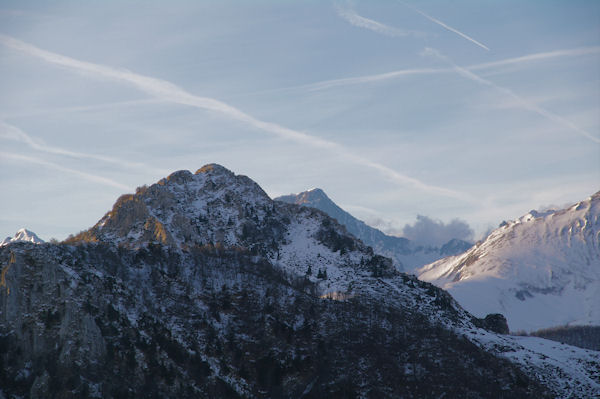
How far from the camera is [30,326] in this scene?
7594 inches

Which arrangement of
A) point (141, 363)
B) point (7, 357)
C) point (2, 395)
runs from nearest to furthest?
point (2, 395) < point (7, 357) < point (141, 363)

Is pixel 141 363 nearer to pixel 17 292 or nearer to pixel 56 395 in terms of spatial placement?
pixel 56 395

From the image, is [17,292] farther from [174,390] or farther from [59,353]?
[174,390]

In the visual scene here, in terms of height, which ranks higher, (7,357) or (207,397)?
(7,357)

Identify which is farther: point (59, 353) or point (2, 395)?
point (59, 353)

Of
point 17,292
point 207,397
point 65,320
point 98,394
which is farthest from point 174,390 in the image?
point 17,292

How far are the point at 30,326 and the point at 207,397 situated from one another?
180ft

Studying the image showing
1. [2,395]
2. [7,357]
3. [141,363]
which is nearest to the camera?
[2,395]

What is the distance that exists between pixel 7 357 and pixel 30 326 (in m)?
11.1

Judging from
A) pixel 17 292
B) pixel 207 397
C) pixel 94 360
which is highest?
pixel 17 292

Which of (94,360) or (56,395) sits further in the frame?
(94,360)

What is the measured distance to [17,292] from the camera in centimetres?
19988

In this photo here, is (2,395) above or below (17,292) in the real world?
below

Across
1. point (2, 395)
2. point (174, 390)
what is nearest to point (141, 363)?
point (174, 390)
